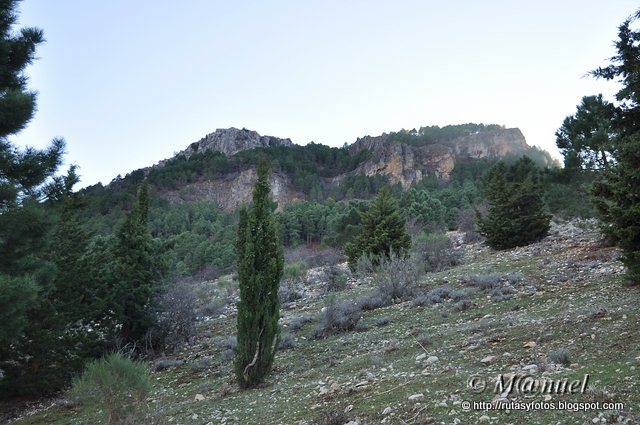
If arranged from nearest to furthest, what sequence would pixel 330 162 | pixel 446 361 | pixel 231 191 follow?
pixel 446 361 → pixel 231 191 → pixel 330 162

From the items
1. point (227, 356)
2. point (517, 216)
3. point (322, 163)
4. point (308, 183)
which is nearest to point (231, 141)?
point (322, 163)

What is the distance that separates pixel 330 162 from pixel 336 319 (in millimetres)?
105216

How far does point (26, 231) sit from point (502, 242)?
21364mm

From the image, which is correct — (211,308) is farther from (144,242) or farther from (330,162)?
(330,162)

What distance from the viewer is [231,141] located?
13450cm

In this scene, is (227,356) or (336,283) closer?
(227,356)

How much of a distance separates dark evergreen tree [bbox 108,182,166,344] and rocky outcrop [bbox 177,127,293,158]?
117 meters

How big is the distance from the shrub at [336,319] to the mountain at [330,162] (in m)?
79.7

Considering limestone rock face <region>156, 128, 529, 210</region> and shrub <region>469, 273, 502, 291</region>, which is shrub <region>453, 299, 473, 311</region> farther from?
limestone rock face <region>156, 128, 529, 210</region>

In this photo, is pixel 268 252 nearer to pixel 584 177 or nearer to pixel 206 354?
pixel 206 354

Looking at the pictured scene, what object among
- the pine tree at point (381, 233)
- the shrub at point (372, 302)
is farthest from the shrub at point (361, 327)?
the pine tree at point (381, 233)

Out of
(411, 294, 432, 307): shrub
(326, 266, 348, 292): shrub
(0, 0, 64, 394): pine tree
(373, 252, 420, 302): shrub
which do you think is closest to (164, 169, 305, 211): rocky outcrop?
(326, 266, 348, 292): shrub

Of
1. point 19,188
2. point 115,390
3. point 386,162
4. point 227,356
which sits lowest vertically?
point 227,356

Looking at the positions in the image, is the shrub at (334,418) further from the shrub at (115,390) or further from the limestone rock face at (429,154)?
the limestone rock face at (429,154)
